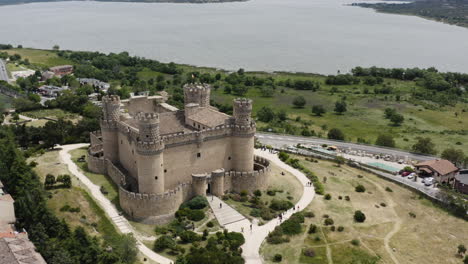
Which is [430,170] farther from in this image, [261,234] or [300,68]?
[300,68]

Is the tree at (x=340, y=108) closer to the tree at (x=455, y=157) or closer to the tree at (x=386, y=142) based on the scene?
the tree at (x=386, y=142)

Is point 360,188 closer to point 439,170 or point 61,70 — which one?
point 439,170

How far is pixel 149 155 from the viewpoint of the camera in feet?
151

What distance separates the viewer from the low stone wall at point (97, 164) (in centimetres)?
5628

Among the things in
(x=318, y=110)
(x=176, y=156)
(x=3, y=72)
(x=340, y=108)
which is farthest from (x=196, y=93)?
(x=3, y=72)

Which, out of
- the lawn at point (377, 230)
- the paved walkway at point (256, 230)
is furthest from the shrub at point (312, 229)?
the paved walkway at point (256, 230)

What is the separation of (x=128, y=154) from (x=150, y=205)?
31.1ft

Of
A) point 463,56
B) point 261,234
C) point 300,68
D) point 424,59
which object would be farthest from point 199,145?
point 463,56

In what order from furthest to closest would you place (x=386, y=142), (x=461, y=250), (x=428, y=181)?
(x=386, y=142) < (x=428, y=181) < (x=461, y=250)

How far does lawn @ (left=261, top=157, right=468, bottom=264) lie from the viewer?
4222 centimetres

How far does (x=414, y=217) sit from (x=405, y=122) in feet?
178

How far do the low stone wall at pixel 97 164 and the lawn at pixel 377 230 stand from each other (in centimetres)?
2496

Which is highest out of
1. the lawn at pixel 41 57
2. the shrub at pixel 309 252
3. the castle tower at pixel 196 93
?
the castle tower at pixel 196 93

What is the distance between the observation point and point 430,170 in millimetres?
61000
